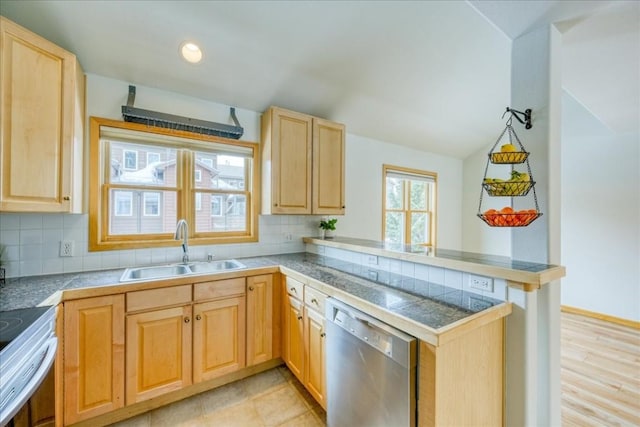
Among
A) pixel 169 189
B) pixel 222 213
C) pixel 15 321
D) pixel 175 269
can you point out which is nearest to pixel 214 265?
pixel 175 269

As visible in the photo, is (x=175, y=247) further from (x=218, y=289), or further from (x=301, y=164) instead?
(x=301, y=164)

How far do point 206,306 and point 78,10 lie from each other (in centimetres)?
213

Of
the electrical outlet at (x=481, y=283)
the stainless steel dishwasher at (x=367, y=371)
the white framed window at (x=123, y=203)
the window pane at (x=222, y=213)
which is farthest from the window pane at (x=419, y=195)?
the white framed window at (x=123, y=203)

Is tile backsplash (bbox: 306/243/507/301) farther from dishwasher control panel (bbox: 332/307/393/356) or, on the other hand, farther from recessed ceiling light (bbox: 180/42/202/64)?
recessed ceiling light (bbox: 180/42/202/64)

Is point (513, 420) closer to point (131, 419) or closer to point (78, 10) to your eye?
point (131, 419)

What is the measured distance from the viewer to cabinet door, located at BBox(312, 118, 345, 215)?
290 cm

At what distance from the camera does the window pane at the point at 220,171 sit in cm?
267

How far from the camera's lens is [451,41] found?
2324 mm

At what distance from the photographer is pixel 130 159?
93.7 inches

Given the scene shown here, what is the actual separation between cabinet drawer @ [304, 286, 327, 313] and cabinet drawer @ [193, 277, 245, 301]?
57 centimetres

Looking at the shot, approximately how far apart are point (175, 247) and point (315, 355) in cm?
156

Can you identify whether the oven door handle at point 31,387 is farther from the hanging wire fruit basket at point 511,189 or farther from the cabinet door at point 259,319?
the hanging wire fruit basket at point 511,189

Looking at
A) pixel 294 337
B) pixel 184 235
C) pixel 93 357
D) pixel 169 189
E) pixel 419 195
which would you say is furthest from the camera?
pixel 419 195

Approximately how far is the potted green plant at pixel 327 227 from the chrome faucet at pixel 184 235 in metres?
1.42
